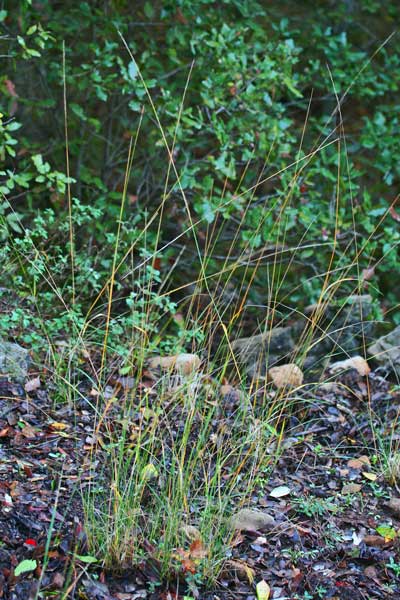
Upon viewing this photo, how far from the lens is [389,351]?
13.1 ft

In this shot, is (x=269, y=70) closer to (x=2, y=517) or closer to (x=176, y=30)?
(x=176, y=30)

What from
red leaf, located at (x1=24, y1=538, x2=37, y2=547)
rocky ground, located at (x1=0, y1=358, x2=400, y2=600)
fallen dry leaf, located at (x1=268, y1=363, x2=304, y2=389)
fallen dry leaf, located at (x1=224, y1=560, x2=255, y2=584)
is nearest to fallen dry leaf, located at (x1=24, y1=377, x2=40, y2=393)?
rocky ground, located at (x1=0, y1=358, x2=400, y2=600)

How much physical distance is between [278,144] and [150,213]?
33.4 inches

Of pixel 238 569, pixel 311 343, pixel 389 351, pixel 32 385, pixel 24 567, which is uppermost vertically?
pixel 24 567

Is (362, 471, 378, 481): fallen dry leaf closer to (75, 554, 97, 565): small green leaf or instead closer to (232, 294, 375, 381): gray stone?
(232, 294, 375, 381): gray stone

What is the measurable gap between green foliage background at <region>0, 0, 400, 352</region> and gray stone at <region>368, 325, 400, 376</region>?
456 millimetres

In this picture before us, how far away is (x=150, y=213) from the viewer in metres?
4.68

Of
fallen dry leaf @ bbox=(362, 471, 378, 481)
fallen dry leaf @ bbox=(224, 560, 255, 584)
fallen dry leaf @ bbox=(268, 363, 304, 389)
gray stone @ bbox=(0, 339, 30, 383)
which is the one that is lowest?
fallen dry leaf @ bbox=(268, 363, 304, 389)

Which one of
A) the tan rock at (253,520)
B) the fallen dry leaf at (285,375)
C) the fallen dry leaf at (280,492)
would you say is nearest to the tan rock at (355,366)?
the fallen dry leaf at (285,375)

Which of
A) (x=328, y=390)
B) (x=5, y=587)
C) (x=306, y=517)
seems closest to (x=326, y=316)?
(x=328, y=390)

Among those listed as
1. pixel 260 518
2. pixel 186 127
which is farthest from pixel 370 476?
pixel 186 127

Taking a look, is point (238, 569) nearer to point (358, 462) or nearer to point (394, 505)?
point (394, 505)

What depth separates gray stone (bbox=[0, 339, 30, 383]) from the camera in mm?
3104

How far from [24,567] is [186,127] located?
2.87 m
